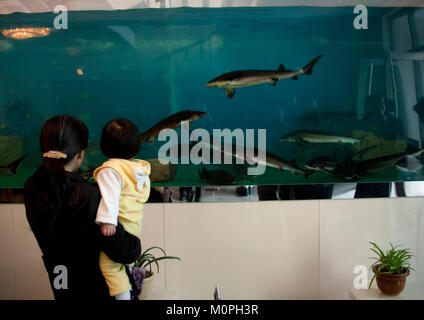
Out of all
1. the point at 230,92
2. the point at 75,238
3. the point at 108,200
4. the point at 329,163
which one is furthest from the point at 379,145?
the point at 75,238

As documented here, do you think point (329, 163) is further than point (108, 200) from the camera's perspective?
Yes

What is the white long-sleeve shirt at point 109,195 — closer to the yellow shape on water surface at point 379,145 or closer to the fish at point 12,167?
the fish at point 12,167

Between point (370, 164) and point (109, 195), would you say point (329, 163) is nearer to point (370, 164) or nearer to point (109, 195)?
point (370, 164)

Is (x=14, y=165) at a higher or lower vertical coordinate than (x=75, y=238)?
higher

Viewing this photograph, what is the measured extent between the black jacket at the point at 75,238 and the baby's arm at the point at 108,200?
0.03m

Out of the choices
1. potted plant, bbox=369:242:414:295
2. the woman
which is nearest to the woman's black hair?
the woman

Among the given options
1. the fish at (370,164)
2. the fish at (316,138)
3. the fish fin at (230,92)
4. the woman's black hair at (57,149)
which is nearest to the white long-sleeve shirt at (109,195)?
the woman's black hair at (57,149)

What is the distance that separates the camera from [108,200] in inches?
48.1

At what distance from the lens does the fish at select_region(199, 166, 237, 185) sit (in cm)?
252

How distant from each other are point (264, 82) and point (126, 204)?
1504 millimetres

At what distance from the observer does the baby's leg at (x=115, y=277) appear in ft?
4.15
